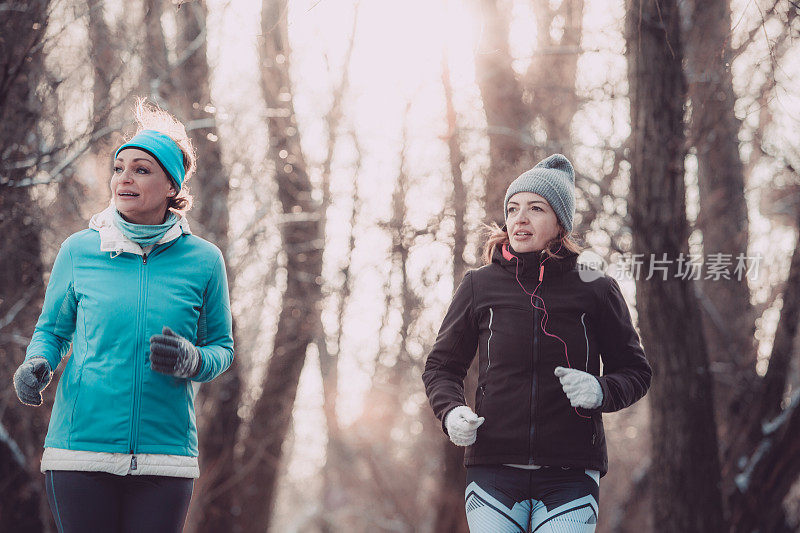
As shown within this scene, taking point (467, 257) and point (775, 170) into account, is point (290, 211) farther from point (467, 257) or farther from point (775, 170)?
point (775, 170)

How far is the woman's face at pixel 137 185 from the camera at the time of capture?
3.15 meters

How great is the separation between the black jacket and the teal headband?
124 centimetres

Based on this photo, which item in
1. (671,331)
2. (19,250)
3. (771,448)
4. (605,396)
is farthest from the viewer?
(771,448)

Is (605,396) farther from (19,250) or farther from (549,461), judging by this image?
(19,250)

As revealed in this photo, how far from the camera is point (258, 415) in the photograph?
1102 cm

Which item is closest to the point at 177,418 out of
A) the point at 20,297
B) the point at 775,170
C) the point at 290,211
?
the point at 20,297

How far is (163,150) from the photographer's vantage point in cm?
322

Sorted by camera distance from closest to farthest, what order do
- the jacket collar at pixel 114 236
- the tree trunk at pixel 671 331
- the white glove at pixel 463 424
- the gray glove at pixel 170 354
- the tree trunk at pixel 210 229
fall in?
the gray glove at pixel 170 354 < the jacket collar at pixel 114 236 < the white glove at pixel 463 424 < the tree trunk at pixel 671 331 < the tree trunk at pixel 210 229

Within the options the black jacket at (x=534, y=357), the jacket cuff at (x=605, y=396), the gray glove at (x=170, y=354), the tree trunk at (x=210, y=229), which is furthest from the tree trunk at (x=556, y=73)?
the gray glove at (x=170, y=354)

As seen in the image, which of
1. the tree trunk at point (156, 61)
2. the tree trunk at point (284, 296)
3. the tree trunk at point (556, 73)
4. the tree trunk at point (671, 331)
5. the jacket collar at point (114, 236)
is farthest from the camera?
the tree trunk at point (284, 296)

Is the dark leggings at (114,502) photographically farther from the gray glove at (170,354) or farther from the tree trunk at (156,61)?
the tree trunk at (156,61)

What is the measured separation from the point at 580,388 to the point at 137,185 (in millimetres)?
1777

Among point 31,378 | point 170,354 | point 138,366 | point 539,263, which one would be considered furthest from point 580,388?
point 31,378

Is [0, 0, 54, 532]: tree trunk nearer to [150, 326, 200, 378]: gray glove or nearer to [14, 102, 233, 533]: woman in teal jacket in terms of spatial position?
[14, 102, 233, 533]: woman in teal jacket
